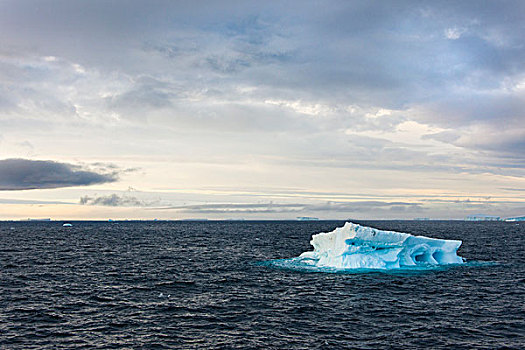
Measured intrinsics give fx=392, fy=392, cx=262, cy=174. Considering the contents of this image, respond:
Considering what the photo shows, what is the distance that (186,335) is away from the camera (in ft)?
66.2

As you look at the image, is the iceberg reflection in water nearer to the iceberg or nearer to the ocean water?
the iceberg

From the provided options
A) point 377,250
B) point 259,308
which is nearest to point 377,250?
point 377,250

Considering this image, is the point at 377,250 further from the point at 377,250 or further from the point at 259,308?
the point at 259,308

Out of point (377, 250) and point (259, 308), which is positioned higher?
point (377, 250)

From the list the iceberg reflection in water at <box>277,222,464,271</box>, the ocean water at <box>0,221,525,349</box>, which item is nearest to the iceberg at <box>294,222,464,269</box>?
the iceberg reflection in water at <box>277,222,464,271</box>

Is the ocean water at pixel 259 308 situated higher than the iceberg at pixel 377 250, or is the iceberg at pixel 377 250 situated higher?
the iceberg at pixel 377 250

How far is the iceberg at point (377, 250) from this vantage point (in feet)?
126

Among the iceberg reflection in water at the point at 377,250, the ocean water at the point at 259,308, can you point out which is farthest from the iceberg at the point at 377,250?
the ocean water at the point at 259,308

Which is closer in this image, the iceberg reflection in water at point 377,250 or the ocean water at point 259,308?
the ocean water at point 259,308

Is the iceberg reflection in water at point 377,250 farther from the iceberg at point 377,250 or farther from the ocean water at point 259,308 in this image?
the ocean water at point 259,308

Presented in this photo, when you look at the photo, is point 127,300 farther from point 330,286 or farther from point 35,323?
point 330,286

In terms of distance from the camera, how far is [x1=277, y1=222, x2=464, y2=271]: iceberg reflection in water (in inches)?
1517

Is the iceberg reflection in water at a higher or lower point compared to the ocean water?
higher

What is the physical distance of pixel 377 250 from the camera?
133 feet
